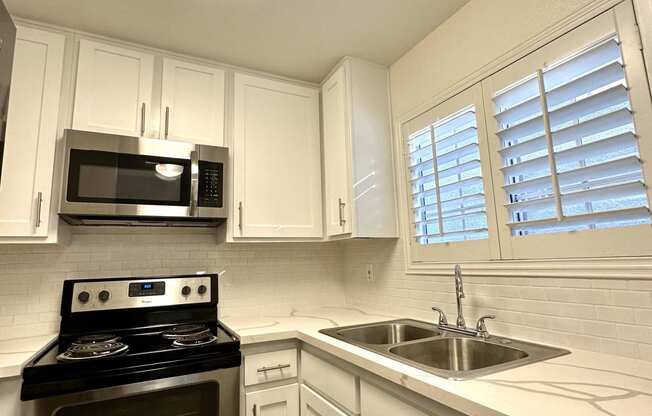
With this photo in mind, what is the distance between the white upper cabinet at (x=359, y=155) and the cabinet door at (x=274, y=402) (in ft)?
2.73

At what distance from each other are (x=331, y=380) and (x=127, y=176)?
52.3 inches

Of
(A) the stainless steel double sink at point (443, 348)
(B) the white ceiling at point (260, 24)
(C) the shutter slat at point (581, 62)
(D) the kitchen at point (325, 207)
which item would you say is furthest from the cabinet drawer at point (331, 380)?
(B) the white ceiling at point (260, 24)

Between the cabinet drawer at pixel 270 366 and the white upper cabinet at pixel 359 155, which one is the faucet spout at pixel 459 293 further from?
the cabinet drawer at pixel 270 366

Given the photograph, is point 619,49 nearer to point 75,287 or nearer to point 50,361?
point 50,361

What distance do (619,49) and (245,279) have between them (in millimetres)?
2076

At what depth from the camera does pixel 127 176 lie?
174 centimetres

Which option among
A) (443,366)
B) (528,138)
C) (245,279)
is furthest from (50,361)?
(528,138)

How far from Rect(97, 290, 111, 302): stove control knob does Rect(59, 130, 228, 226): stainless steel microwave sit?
1.17 feet

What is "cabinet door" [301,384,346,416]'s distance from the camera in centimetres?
145

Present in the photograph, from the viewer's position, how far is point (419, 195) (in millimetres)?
1950

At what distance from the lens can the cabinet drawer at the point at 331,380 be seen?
1332 millimetres

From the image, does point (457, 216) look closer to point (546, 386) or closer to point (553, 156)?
point (553, 156)

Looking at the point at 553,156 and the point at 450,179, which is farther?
the point at 450,179

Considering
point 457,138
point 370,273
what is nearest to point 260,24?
point 457,138
